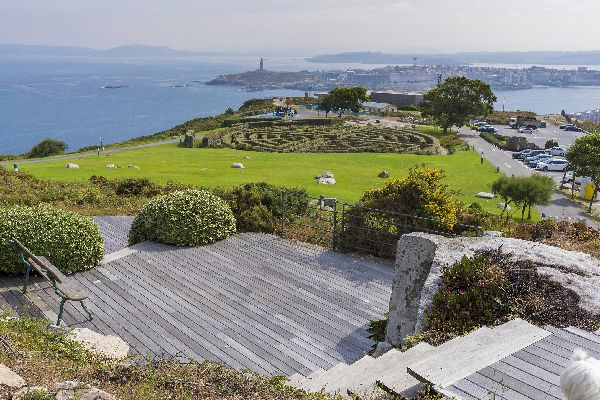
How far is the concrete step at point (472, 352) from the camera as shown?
16.3ft

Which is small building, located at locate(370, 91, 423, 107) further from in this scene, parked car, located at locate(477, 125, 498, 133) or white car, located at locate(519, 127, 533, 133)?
white car, located at locate(519, 127, 533, 133)

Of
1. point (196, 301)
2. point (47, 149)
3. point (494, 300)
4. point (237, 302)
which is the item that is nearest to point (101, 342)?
point (196, 301)

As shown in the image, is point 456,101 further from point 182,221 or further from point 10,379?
point 10,379

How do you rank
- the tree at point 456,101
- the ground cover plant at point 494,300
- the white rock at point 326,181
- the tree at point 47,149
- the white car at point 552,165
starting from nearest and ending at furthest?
the ground cover plant at point 494,300 < the white rock at point 326,181 < the white car at point 552,165 < the tree at point 47,149 < the tree at point 456,101

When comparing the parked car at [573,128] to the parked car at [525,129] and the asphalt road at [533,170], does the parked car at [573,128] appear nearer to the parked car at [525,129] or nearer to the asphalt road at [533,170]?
the asphalt road at [533,170]

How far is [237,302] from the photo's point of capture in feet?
32.9

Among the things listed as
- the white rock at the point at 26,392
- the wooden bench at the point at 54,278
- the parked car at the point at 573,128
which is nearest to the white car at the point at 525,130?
the parked car at the point at 573,128

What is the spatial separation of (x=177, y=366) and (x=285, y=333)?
247 cm

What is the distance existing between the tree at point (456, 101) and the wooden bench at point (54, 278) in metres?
61.8

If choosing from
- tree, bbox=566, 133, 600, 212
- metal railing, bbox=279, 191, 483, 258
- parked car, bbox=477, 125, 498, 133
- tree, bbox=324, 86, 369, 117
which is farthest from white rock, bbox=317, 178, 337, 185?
parked car, bbox=477, 125, 498, 133

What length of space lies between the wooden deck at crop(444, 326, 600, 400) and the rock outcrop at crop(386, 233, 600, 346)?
1.92 meters

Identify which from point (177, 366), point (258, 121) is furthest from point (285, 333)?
point (258, 121)

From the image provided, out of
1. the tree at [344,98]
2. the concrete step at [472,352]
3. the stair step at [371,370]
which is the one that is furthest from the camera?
the tree at [344,98]

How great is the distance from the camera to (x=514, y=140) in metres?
61.9
